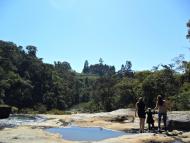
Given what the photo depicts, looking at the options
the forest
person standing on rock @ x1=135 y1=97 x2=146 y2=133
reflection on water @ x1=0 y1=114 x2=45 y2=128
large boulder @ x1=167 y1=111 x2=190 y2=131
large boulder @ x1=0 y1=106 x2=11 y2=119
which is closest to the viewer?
person standing on rock @ x1=135 y1=97 x2=146 y2=133

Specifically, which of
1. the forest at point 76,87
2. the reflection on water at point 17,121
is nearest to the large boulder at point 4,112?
the reflection on water at point 17,121

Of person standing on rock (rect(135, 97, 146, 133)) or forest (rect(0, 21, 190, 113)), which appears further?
forest (rect(0, 21, 190, 113))

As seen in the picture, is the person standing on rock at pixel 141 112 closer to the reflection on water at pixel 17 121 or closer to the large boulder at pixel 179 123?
the large boulder at pixel 179 123

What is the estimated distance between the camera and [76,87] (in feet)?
451

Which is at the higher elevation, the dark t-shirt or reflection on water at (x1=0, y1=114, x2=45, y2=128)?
the dark t-shirt

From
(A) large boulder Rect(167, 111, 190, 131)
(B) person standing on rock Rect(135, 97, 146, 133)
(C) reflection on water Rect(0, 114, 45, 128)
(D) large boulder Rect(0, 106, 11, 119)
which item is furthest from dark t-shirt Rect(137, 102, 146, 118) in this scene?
(D) large boulder Rect(0, 106, 11, 119)

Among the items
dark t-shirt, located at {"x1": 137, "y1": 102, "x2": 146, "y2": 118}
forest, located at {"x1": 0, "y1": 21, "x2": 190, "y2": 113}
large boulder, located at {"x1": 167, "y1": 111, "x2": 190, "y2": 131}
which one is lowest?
large boulder, located at {"x1": 167, "y1": 111, "x2": 190, "y2": 131}

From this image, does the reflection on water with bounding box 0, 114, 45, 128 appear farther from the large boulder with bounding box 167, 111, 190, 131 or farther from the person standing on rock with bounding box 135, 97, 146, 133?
the large boulder with bounding box 167, 111, 190, 131

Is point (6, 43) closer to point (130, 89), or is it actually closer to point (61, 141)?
point (130, 89)

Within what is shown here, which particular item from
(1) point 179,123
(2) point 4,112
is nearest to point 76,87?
(2) point 4,112

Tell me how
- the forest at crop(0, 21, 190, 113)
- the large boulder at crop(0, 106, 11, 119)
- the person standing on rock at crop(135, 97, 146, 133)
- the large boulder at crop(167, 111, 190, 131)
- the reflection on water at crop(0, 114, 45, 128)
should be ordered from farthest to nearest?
the forest at crop(0, 21, 190, 113) → the large boulder at crop(0, 106, 11, 119) → the reflection on water at crop(0, 114, 45, 128) → the large boulder at crop(167, 111, 190, 131) → the person standing on rock at crop(135, 97, 146, 133)

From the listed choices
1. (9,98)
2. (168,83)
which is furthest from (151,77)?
(9,98)

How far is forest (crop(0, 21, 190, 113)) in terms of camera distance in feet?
164

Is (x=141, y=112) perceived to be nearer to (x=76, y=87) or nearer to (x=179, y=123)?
(x=179, y=123)
